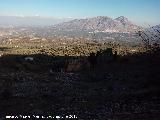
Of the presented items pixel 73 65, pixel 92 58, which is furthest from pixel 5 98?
pixel 92 58

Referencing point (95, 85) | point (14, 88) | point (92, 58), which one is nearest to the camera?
point (14, 88)

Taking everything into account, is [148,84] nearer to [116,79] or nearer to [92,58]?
[116,79]

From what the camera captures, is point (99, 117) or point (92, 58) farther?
point (92, 58)

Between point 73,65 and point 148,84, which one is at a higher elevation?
point 148,84

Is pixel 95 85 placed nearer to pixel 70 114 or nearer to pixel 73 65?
pixel 70 114

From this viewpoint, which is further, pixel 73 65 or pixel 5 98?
pixel 73 65

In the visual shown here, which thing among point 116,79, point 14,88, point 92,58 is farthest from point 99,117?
point 92,58

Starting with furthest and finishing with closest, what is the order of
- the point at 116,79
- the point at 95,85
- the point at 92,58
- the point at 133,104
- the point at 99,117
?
1. the point at 92,58
2. the point at 116,79
3. the point at 95,85
4. the point at 133,104
5. the point at 99,117

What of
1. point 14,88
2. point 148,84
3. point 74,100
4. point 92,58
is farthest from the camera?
point 92,58

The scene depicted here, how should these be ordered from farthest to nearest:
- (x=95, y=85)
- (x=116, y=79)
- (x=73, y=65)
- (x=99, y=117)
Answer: (x=73, y=65), (x=116, y=79), (x=95, y=85), (x=99, y=117)
